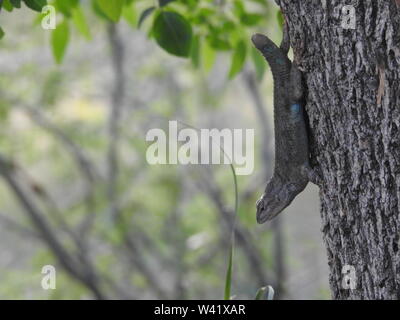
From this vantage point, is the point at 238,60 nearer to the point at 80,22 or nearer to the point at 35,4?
the point at 80,22

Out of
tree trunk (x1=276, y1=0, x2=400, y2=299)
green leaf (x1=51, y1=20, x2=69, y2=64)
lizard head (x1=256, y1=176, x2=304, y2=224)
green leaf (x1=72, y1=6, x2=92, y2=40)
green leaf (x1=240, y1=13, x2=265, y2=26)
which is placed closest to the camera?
tree trunk (x1=276, y1=0, x2=400, y2=299)

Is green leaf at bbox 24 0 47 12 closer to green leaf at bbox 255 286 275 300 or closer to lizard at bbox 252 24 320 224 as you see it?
lizard at bbox 252 24 320 224

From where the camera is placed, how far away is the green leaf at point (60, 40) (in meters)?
2.38

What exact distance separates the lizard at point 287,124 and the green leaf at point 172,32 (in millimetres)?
286

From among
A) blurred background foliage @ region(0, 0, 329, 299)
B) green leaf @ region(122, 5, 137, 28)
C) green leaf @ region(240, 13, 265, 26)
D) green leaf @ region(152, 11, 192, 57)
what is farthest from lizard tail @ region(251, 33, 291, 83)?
blurred background foliage @ region(0, 0, 329, 299)

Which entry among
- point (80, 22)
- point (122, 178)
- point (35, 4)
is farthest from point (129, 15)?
point (122, 178)

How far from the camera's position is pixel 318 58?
164cm

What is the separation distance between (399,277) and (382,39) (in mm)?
543

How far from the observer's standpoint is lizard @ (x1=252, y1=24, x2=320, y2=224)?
1.75 meters

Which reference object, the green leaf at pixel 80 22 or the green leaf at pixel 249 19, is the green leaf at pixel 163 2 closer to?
the green leaf at pixel 80 22

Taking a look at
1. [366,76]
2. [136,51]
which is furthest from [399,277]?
[136,51]


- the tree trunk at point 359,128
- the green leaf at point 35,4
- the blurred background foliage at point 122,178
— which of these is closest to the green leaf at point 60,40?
the green leaf at point 35,4

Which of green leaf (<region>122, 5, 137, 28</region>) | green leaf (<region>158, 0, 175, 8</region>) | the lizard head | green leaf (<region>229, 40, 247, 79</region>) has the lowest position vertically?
the lizard head
